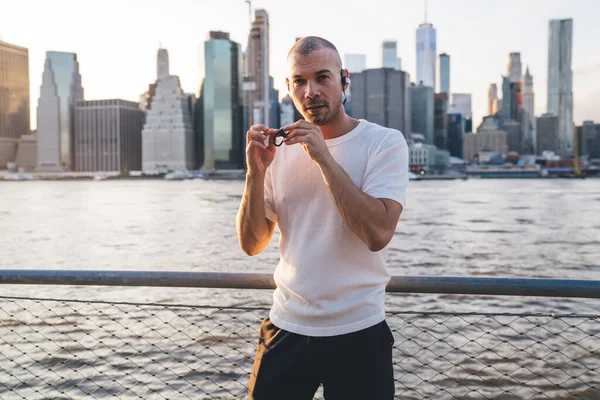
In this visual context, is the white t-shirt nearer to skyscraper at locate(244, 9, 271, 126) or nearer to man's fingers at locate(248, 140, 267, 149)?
man's fingers at locate(248, 140, 267, 149)

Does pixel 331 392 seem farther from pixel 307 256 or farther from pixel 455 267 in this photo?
pixel 455 267

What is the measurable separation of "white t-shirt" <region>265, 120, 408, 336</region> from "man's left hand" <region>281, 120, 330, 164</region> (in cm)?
20

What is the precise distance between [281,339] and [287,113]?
18630 cm

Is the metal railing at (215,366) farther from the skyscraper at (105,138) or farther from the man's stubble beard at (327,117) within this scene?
the skyscraper at (105,138)

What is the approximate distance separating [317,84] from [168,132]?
188m

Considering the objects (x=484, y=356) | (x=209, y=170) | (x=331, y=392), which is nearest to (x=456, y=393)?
(x=484, y=356)

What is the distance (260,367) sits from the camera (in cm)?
235

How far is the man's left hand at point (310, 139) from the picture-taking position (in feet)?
6.82

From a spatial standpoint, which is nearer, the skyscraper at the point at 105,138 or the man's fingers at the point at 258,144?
the man's fingers at the point at 258,144

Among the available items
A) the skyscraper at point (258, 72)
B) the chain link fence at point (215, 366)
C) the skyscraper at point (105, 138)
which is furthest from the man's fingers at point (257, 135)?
the skyscraper at point (105, 138)

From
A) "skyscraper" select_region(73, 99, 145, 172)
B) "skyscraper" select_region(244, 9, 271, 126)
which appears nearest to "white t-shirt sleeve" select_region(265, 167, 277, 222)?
"skyscraper" select_region(244, 9, 271, 126)

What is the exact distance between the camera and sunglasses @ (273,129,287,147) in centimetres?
218

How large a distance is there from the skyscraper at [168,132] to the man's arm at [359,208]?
182058mm

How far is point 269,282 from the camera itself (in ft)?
9.20
